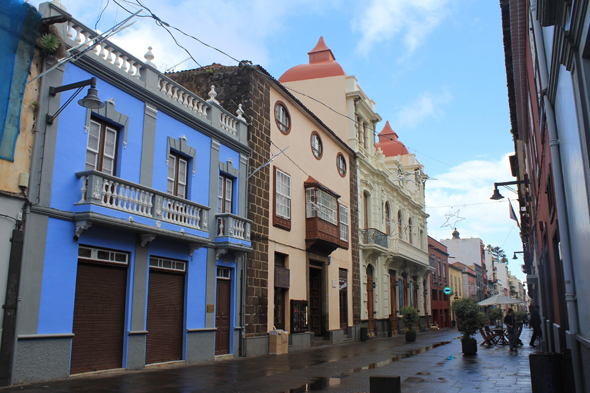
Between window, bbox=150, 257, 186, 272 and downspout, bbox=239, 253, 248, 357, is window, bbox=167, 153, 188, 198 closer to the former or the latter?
window, bbox=150, 257, 186, 272

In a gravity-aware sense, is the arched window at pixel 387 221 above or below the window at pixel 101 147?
above

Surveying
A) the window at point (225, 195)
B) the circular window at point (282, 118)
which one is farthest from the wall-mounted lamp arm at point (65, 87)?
the circular window at point (282, 118)

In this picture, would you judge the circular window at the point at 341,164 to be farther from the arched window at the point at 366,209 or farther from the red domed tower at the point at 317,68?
the red domed tower at the point at 317,68

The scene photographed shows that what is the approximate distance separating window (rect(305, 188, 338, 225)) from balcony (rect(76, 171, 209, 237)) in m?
7.73

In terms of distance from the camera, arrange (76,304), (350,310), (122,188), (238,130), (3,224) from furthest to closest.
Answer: (350,310) → (238,130) → (122,188) → (76,304) → (3,224)

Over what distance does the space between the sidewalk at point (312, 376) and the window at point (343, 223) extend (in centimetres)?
940

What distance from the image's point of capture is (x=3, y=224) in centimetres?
948

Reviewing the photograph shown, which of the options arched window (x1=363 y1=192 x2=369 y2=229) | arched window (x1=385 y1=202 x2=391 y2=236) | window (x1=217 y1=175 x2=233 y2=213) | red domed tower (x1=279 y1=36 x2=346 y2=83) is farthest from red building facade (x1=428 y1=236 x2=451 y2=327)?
window (x1=217 y1=175 x2=233 y2=213)

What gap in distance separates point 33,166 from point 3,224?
1.36 m

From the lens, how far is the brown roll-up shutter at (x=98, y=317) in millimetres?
11016

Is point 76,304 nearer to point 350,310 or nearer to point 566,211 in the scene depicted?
point 566,211

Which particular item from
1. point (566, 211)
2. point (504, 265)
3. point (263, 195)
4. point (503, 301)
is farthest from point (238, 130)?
point (504, 265)

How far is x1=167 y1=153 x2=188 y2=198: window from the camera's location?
571 inches

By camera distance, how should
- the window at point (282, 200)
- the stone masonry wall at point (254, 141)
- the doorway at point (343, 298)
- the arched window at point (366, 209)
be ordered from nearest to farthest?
1. the stone masonry wall at point (254, 141)
2. the window at point (282, 200)
3. the doorway at point (343, 298)
4. the arched window at point (366, 209)
